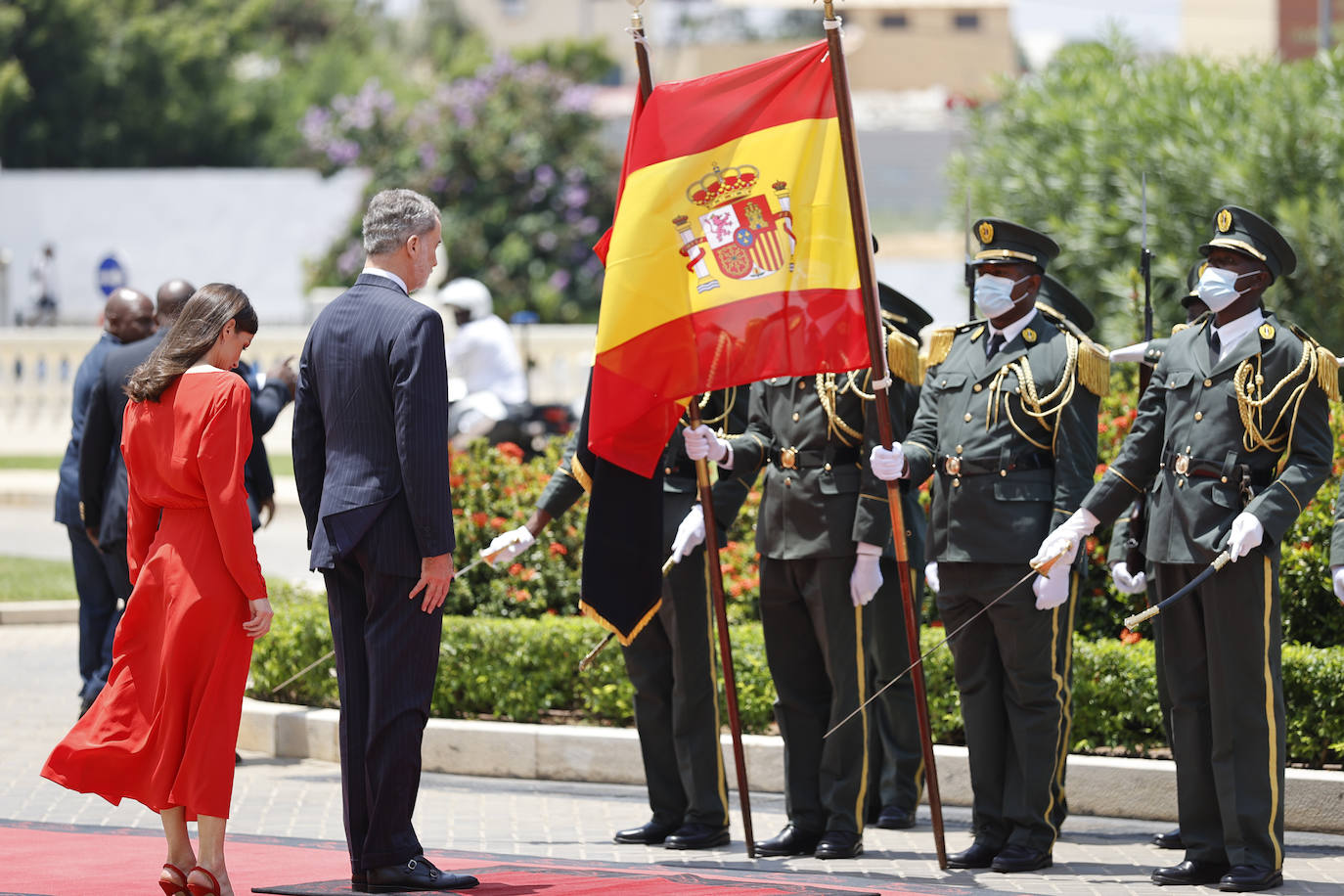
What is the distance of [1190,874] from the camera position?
648 cm

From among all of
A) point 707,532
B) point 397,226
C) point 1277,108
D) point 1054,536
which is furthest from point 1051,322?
point 1277,108

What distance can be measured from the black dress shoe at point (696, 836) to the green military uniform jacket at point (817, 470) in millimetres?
1045

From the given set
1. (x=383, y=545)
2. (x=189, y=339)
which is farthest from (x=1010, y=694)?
(x=189, y=339)

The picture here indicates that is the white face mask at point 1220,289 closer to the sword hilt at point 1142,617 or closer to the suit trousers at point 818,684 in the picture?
the sword hilt at point 1142,617

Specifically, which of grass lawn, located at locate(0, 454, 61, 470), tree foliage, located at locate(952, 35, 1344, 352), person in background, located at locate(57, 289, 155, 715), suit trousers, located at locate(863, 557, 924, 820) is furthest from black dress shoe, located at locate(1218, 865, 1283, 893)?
grass lawn, located at locate(0, 454, 61, 470)

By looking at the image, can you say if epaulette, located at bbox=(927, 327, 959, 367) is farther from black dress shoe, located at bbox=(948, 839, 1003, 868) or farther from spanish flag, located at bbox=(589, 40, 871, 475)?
black dress shoe, located at bbox=(948, 839, 1003, 868)

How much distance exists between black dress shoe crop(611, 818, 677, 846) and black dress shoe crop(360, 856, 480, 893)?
1466 millimetres

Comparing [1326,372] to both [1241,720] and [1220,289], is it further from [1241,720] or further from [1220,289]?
[1241,720]

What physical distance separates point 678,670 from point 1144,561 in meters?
1.81

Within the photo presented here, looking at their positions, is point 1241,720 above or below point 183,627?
below

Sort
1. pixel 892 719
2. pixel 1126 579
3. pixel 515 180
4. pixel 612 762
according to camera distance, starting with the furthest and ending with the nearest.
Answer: pixel 515 180
pixel 612 762
pixel 892 719
pixel 1126 579

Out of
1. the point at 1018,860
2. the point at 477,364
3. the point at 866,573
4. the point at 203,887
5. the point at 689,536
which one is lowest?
the point at 1018,860

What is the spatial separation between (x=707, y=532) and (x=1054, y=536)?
1.19 m

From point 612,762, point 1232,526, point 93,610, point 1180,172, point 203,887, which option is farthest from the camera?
point 1180,172
